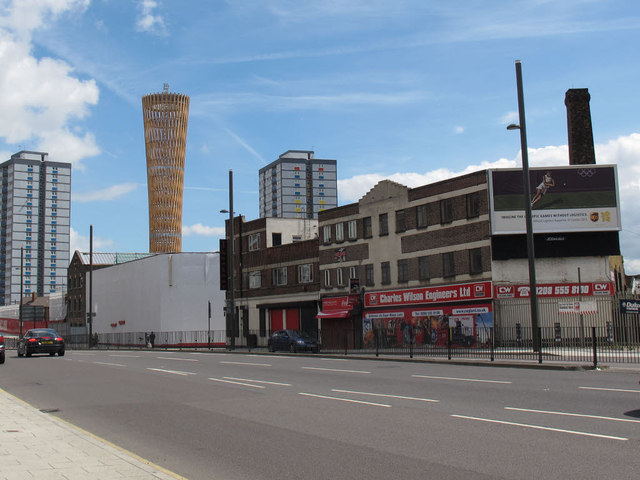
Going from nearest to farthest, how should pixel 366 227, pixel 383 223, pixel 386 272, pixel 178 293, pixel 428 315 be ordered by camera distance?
pixel 428 315 → pixel 386 272 → pixel 383 223 → pixel 366 227 → pixel 178 293

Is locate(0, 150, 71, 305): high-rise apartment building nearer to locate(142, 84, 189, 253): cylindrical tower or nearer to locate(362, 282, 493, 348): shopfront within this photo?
locate(142, 84, 189, 253): cylindrical tower

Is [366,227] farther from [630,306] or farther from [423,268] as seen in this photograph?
A: [630,306]

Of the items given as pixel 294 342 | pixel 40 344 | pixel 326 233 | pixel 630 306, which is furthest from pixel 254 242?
pixel 630 306

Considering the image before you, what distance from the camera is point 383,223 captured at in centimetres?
4625

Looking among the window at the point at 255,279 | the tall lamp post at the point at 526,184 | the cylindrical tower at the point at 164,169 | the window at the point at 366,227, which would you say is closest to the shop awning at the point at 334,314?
the window at the point at 366,227

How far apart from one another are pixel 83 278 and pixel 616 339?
71.9 m

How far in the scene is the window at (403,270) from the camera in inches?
1736

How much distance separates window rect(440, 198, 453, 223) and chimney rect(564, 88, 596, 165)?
12.3m

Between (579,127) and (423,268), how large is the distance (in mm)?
16282

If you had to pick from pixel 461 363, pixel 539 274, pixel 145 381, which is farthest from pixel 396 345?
pixel 145 381

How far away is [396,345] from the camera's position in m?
42.9

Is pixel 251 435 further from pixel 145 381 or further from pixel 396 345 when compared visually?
pixel 396 345

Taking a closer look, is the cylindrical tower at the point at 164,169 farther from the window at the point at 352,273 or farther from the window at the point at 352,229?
the window at the point at 352,273

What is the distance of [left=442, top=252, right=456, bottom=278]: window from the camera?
134 feet
